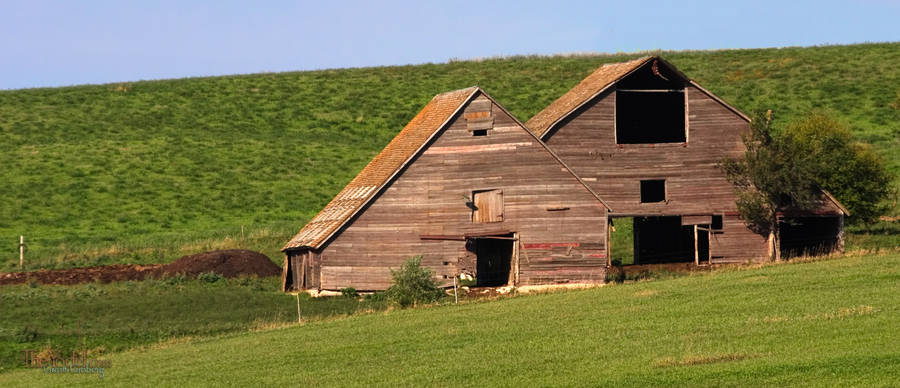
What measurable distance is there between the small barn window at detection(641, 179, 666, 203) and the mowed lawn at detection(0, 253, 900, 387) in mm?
15077

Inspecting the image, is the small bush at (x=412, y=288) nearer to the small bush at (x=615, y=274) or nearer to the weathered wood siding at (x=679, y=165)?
the small bush at (x=615, y=274)

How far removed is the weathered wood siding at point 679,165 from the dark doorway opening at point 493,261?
4248 millimetres

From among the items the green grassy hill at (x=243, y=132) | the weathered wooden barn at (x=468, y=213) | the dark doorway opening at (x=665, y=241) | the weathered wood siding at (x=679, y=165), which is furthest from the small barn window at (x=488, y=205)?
the green grassy hill at (x=243, y=132)

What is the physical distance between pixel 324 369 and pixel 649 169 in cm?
2737

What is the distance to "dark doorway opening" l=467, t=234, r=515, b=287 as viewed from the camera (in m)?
48.1

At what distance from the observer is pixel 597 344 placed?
83.3 ft

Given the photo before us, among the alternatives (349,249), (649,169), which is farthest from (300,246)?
(649,169)

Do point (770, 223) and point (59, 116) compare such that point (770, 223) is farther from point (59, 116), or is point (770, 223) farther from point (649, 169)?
point (59, 116)

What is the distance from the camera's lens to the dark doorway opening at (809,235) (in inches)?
1960

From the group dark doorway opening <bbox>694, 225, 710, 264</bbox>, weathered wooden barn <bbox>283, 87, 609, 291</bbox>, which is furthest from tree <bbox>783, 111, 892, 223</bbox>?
weathered wooden barn <bbox>283, 87, 609, 291</bbox>

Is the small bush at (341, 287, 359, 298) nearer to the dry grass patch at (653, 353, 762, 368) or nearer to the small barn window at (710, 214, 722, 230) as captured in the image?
the small barn window at (710, 214, 722, 230)

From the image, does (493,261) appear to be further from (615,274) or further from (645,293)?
(645,293)

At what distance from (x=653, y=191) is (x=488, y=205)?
10.2 metres

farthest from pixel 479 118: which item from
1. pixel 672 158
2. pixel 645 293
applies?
pixel 645 293
